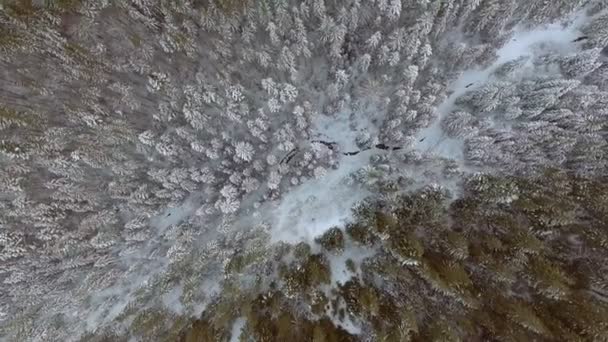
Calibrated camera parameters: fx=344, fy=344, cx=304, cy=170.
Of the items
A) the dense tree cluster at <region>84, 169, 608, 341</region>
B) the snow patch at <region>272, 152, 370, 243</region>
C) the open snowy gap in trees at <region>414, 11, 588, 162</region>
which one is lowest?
the dense tree cluster at <region>84, 169, 608, 341</region>

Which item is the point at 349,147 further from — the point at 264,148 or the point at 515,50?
the point at 515,50

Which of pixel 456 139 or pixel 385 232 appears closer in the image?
pixel 385 232

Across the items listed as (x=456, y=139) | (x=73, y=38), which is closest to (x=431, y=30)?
(x=456, y=139)

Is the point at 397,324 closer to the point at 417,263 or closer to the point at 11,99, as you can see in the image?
the point at 417,263

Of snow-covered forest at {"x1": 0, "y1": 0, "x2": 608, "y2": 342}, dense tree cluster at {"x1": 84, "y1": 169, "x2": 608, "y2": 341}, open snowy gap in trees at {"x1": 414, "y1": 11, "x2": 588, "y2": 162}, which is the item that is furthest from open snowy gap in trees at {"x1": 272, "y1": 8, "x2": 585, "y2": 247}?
dense tree cluster at {"x1": 84, "y1": 169, "x2": 608, "y2": 341}

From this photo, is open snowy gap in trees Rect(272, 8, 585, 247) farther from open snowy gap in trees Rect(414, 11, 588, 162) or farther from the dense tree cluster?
the dense tree cluster

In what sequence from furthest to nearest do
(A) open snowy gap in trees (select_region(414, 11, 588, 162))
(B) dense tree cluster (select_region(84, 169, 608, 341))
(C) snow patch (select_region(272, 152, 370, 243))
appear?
(A) open snowy gap in trees (select_region(414, 11, 588, 162)) → (C) snow patch (select_region(272, 152, 370, 243)) → (B) dense tree cluster (select_region(84, 169, 608, 341))

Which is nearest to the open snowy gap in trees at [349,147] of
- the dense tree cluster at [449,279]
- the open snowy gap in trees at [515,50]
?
the open snowy gap in trees at [515,50]
